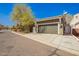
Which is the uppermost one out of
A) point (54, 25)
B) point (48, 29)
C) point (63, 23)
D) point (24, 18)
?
point (24, 18)

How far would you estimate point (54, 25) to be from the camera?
13.9 m

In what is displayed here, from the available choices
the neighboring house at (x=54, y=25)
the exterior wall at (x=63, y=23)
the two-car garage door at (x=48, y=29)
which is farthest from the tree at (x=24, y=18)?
the exterior wall at (x=63, y=23)

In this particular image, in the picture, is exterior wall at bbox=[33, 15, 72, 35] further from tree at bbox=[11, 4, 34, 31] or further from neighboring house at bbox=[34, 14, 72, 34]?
tree at bbox=[11, 4, 34, 31]

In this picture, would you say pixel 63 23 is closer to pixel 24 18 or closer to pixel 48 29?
pixel 48 29

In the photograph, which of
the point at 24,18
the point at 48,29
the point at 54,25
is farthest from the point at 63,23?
the point at 24,18

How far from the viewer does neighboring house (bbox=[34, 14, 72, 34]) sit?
38.9ft

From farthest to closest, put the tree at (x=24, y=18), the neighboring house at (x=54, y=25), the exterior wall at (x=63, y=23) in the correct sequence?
the exterior wall at (x=63, y=23) < the neighboring house at (x=54, y=25) < the tree at (x=24, y=18)

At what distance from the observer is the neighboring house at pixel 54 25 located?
11859mm

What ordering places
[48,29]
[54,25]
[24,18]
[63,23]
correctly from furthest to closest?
[63,23]
[54,25]
[48,29]
[24,18]

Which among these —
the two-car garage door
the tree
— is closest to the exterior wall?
the two-car garage door

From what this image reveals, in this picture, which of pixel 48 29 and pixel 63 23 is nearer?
pixel 48 29

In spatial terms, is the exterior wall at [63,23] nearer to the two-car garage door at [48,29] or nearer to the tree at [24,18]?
the two-car garage door at [48,29]

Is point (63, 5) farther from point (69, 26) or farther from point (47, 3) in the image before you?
point (69, 26)

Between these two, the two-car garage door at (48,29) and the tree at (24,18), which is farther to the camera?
the two-car garage door at (48,29)
